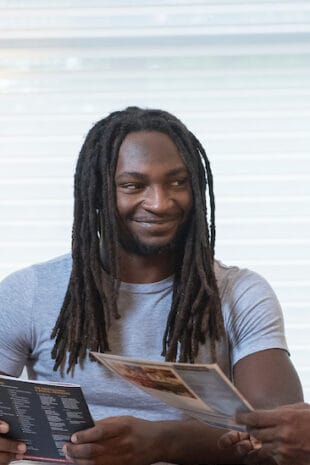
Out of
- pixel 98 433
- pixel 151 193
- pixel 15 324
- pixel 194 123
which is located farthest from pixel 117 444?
pixel 194 123

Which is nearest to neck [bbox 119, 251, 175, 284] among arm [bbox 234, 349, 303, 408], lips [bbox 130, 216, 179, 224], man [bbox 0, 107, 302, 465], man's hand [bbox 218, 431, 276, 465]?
man [bbox 0, 107, 302, 465]

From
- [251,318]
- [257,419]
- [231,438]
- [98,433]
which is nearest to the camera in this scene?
[257,419]

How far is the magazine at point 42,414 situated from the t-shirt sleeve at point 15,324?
279 millimetres

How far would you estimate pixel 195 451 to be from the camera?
1.93 m

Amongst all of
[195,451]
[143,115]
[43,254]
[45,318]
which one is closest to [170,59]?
[43,254]

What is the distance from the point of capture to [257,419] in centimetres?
162

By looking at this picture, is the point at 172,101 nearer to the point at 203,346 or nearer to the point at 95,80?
the point at 95,80

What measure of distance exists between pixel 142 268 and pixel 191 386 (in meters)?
0.56

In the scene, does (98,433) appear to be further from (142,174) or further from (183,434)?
(142,174)

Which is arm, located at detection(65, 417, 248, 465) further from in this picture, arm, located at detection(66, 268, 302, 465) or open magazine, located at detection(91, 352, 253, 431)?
open magazine, located at detection(91, 352, 253, 431)

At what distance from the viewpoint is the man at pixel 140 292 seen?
2.05 meters

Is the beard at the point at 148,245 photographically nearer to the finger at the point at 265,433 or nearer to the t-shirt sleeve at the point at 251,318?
the t-shirt sleeve at the point at 251,318

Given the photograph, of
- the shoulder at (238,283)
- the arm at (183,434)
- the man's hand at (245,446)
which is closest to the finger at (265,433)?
the man's hand at (245,446)

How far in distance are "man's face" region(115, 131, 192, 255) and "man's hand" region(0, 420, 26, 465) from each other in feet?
1.59
